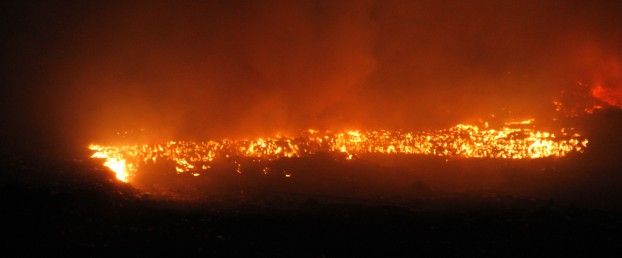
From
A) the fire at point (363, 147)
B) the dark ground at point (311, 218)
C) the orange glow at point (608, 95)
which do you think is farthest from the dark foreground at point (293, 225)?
the orange glow at point (608, 95)

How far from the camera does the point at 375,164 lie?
15.4m

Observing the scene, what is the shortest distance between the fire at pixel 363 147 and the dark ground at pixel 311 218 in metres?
1.20

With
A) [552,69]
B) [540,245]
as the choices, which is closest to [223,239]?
[540,245]

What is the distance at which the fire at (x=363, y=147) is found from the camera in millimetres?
15672

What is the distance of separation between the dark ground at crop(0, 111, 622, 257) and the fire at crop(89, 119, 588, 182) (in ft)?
3.93

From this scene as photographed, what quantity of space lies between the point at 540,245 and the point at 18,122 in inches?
658

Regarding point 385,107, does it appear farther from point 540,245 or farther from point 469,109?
point 540,245

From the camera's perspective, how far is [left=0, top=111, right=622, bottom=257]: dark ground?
9.53 meters

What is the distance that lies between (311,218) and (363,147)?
5.55 meters

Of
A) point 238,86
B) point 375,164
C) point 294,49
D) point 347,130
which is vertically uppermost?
point 294,49

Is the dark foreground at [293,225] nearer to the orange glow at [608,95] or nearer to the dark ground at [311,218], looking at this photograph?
the dark ground at [311,218]

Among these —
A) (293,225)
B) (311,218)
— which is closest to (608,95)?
(311,218)

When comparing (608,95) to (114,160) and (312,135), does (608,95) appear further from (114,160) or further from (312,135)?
(114,160)

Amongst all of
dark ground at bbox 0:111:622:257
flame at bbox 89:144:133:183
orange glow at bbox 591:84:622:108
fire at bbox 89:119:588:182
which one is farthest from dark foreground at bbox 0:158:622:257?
orange glow at bbox 591:84:622:108
